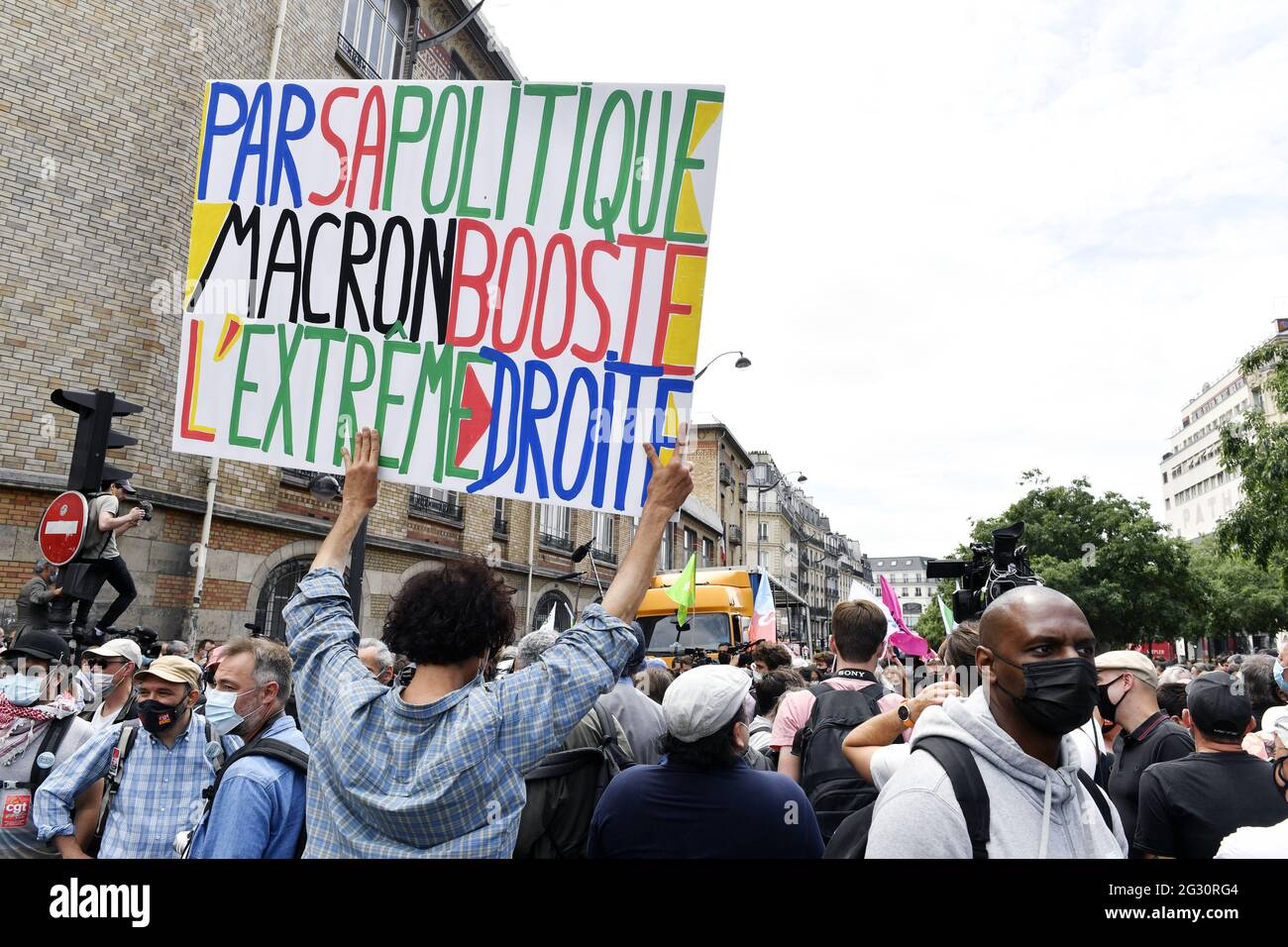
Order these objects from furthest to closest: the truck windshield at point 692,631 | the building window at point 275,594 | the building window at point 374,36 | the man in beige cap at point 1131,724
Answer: the truck windshield at point 692,631 < the building window at point 374,36 < the building window at point 275,594 < the man in beige cap at point 1131,724

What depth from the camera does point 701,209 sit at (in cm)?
299

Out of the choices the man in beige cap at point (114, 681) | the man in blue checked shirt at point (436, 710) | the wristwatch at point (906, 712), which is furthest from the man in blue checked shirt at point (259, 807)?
the man in beige cap at point (114, 681)

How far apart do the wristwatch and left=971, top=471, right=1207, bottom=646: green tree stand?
113 ft

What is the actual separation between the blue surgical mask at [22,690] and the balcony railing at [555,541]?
A: 62.7ft

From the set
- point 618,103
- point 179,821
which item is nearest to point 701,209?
point 618,103

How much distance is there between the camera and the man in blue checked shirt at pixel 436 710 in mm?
1834

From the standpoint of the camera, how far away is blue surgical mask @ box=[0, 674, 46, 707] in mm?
4109

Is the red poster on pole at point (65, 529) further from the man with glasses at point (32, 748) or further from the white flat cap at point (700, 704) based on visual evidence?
the white flat cap at point (700, 704)

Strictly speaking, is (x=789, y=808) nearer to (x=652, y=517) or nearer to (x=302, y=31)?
(x=652, y=517)

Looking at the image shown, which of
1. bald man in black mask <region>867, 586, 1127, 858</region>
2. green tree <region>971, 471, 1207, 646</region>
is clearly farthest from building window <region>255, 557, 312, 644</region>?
green tree <region>971, 471, 1207, 646</region>

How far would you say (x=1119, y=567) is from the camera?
36.0 meters

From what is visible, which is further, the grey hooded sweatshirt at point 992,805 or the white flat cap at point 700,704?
the white flat cap at point 700,704

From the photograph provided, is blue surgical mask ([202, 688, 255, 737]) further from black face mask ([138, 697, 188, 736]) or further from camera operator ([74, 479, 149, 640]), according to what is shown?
camera operator ([74, 479, 149, 640])

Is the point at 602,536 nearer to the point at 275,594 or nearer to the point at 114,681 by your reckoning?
the point at 275,594
